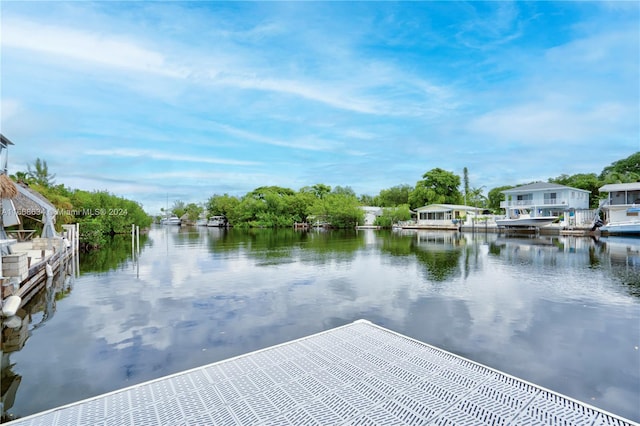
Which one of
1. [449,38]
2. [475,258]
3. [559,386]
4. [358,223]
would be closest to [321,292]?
[559,386]

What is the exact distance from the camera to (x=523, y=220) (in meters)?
41.0

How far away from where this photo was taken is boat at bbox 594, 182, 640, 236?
33.2 m

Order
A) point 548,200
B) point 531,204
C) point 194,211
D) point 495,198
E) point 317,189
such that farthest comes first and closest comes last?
point 194,211 → point 317,189 → point 495,198 → point 531,204 → point 548,200

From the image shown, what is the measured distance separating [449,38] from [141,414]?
2847 cm

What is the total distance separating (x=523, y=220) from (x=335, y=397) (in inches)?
1735

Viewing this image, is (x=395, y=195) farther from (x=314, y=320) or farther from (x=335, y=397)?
(x=335, y=397)

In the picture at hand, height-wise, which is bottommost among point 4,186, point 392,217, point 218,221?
point 218,221

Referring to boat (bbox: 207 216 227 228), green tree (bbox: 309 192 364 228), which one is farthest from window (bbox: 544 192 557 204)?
boat (bbox: 207 216 227 228)

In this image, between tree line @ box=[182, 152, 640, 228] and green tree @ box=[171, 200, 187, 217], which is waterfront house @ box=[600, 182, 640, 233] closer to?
tree line @ box=[182, 152, 640, 228]

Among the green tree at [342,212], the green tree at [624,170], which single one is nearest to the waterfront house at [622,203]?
the green tree at [624,170]

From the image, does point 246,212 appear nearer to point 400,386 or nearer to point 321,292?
point 321,292

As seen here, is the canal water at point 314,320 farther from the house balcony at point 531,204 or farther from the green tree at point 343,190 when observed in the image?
the green tree at point 343,190

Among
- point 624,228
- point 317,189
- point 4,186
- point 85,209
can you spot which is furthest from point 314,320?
point 317,189

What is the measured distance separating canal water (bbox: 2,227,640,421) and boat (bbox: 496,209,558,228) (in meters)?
27.8
